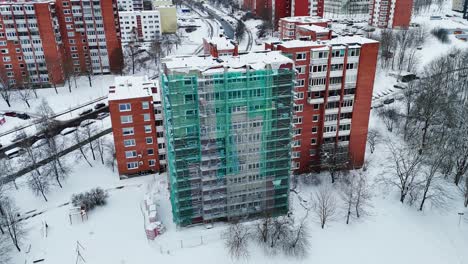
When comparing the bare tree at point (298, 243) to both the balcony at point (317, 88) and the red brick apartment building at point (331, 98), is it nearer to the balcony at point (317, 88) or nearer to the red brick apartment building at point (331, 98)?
the red brick apartment building at point (331, 98)

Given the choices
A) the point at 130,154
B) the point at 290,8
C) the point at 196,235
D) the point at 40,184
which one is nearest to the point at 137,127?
the point at 130,154

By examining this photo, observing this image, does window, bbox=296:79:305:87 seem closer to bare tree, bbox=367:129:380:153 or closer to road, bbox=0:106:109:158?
bare tree, bbox=367:129:380:153

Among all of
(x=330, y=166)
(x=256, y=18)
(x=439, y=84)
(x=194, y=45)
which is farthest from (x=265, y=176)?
(x=256, y=18)

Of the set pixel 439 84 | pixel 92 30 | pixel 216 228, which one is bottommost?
pixel 216 228

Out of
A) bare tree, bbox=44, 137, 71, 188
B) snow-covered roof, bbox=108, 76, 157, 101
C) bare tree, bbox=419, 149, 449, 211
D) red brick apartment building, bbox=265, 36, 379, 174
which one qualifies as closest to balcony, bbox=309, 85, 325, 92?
red brick apartment building, bbox=265, 36, 379, 174

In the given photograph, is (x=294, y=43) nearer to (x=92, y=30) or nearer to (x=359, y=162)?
(x=359, y=162)

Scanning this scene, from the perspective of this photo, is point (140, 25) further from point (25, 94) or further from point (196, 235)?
point (196, 235)

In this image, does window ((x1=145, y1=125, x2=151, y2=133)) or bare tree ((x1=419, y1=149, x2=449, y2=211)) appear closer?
bare tree ((x1=419, y1=149, x2=449, y2=211))
